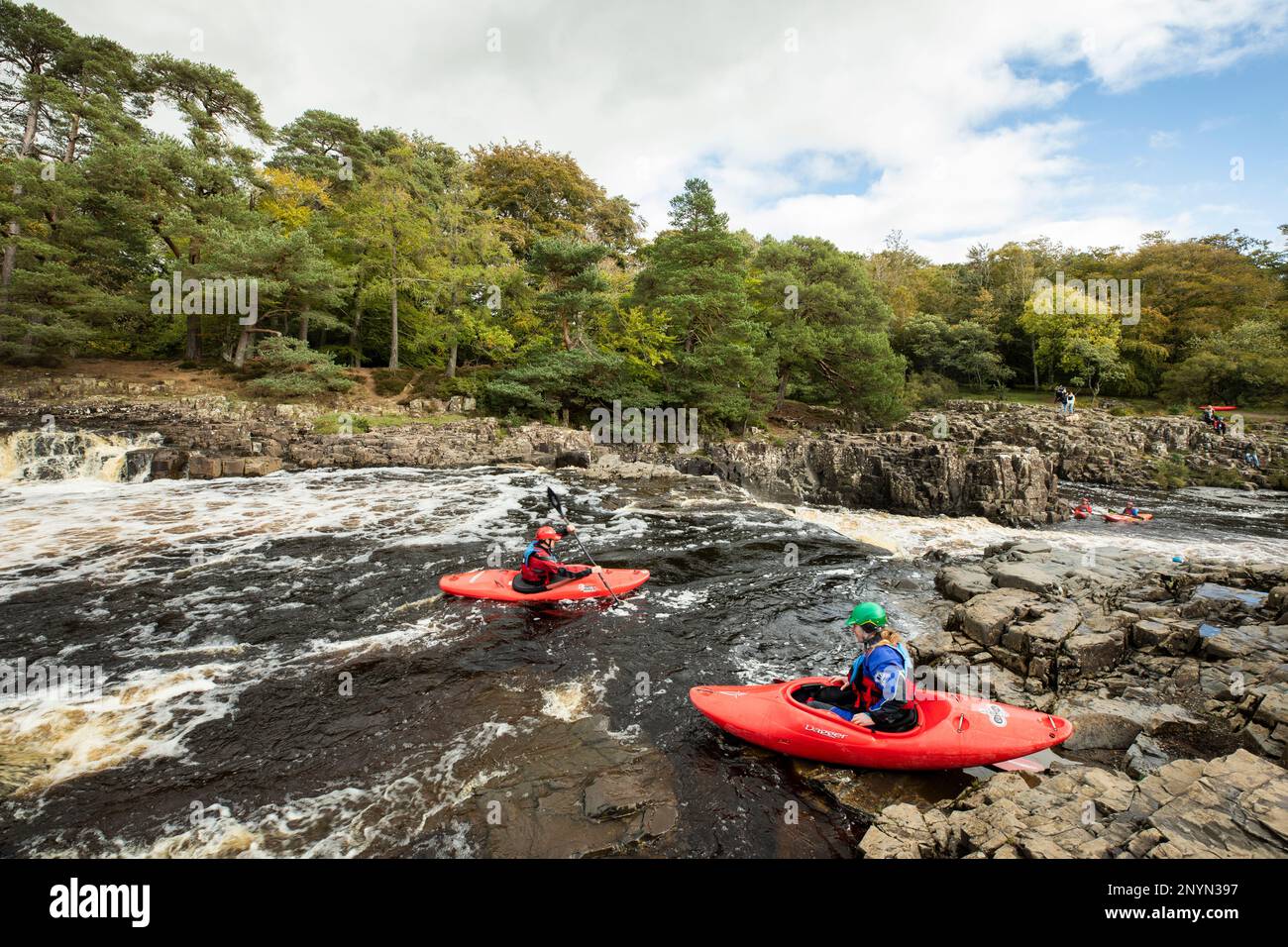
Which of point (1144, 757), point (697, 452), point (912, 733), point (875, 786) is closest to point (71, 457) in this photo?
point (697, 452)

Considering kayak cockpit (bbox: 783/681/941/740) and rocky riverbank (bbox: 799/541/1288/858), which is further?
kayak cockpit (bbox: 783/681/941/740)

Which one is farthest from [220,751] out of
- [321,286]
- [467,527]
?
[321,286]

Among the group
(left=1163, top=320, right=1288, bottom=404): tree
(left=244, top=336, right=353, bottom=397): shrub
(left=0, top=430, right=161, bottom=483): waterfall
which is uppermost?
(left=1163, top=320, right=1288, bottom=404): tree

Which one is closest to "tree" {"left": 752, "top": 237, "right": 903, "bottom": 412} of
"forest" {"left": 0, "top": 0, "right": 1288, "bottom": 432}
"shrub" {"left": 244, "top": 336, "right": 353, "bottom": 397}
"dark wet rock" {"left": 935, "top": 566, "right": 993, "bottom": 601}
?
"forest" {"left": 0, "top": 0, "right": 1288, "bottom": 432}

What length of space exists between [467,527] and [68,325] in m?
23.5

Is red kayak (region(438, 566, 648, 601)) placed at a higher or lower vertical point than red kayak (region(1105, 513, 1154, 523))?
lower

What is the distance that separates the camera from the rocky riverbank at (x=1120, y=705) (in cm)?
367

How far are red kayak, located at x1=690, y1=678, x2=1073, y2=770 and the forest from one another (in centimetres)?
2083

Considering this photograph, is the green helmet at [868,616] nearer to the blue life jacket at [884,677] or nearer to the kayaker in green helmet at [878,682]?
the kayaker in green helmet at [878,682]

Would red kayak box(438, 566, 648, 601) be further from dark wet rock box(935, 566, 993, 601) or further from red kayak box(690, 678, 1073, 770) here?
dark wet rock box(935, 566, 993, 601)

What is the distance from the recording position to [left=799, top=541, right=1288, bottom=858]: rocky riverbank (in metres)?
3.67

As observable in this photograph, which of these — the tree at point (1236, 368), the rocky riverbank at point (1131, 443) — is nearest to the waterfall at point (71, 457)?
the rocky riverbank at point (1131, 443)

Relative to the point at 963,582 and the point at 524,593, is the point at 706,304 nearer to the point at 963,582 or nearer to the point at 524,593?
the point at 963,582
